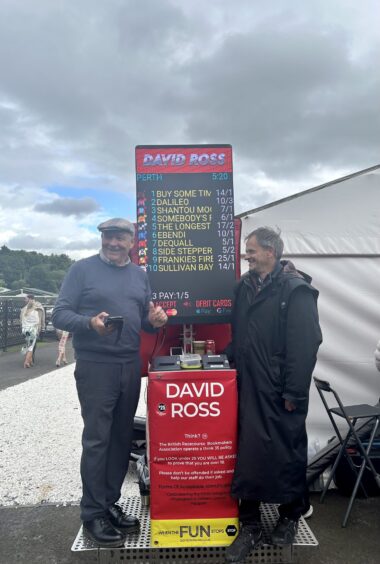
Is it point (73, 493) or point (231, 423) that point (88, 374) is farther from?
point (73, 493)

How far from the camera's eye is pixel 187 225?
→ 3.61m

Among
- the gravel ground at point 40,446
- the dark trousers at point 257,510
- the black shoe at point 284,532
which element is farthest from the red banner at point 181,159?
the gravel ground at point 40,446

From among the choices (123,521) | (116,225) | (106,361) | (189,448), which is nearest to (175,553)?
(123,521)

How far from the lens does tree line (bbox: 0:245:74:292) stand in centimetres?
8156

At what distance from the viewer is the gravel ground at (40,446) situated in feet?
13.7

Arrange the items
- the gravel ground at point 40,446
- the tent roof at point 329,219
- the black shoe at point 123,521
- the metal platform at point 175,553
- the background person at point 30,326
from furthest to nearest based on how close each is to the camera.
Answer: the background person at point 30,326 < the tent roof at point 329,219 < the gravel ground at point 40,446 < the black shoe at point 123,521 < the metal platform at point 175,553

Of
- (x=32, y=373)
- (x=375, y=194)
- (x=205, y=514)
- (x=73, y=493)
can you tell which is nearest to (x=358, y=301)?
(x=375, y=194)

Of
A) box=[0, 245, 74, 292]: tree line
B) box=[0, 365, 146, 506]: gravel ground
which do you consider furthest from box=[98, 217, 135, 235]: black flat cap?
box=[0, 245, 74, 292]: tree line

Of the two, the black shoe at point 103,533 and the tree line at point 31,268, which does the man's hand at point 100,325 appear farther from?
the tree line at point 31,268

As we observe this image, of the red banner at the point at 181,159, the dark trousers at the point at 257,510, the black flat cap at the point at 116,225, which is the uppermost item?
the red banner at the point at 181,159

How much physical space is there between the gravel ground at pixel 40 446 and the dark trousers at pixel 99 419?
1167mm

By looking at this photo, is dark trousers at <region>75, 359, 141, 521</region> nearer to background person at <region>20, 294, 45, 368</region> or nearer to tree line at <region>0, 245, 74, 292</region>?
background person at <region>20, 294, 45, 368</region>

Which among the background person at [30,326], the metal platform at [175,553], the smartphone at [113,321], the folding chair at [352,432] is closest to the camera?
the smartphone at [113,321]

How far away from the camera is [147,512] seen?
342 centimetres
